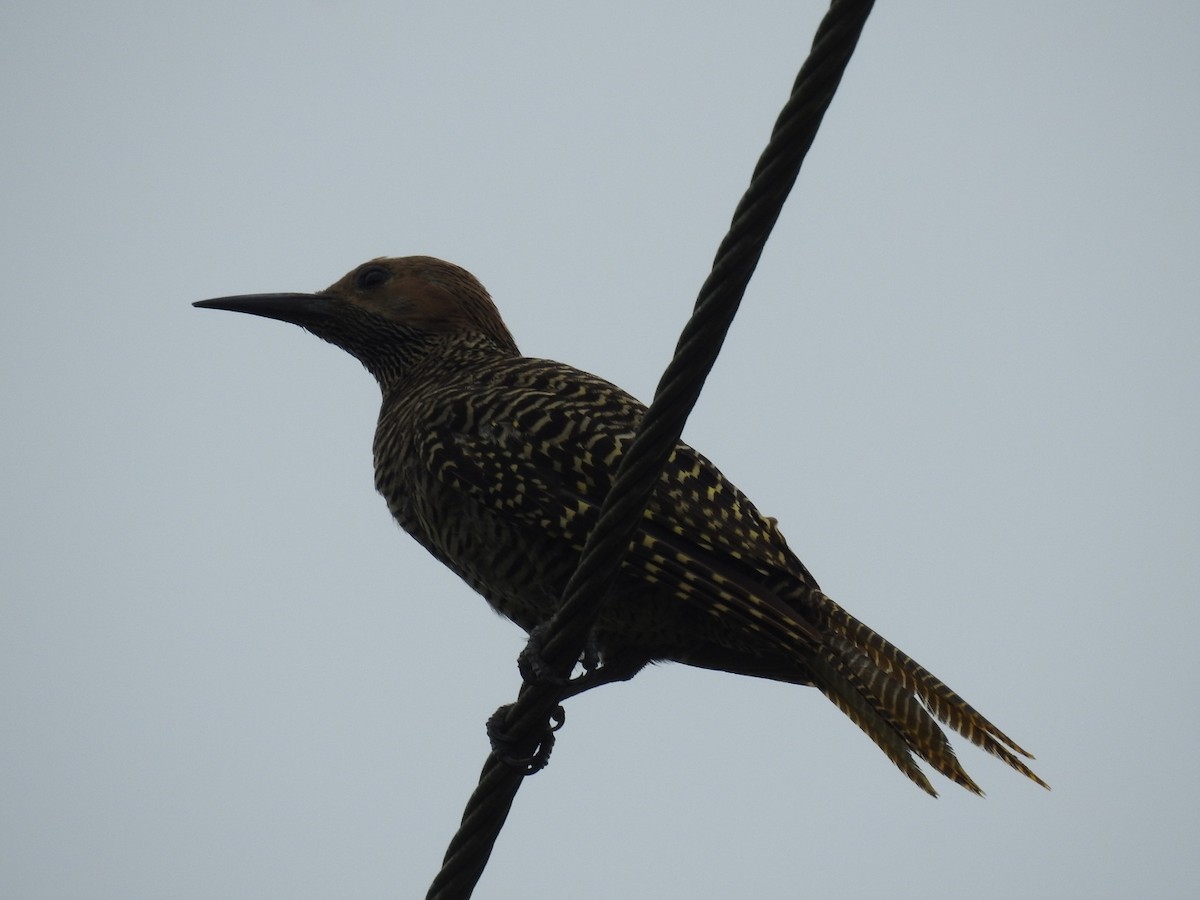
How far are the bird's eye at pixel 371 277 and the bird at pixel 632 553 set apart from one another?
1477mm

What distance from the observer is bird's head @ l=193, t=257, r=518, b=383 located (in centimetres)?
695

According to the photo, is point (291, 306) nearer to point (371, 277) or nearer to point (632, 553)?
point (371, 277)

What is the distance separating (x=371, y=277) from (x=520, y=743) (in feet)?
11.5

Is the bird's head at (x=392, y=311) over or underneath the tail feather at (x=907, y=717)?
over

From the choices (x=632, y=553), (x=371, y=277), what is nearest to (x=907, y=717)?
(x=632, y=553)

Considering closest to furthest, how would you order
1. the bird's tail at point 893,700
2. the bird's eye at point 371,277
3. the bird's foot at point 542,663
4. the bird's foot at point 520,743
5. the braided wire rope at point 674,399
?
the braided wire rope at point 674,399 < the bird's foot at point 542,663 < the bird's foot at point 520,743 < the bird's tail at point 893,700 < the bird's eye at point 371,277

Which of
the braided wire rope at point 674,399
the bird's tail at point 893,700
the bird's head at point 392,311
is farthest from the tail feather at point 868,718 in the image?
the bird's head at point 392,311

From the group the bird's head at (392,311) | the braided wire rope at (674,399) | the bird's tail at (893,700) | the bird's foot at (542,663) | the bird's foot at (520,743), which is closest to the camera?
the braided wire rope at (674,399)

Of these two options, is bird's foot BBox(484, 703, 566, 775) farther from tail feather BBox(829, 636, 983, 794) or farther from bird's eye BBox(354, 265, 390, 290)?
bird's eye BBox(354, 265, 390, 290)

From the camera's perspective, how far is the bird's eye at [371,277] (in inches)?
281

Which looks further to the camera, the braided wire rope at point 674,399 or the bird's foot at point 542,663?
the bird's foot at point 542,663

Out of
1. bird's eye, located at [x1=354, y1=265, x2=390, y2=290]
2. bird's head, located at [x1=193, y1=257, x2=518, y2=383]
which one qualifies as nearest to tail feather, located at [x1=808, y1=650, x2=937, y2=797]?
bird's head, located at [x1=193, y1=257, x2=518, y2=383]

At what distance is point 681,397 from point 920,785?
2251mm

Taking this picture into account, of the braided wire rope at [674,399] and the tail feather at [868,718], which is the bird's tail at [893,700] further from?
the braided wire rope at [674,399]
